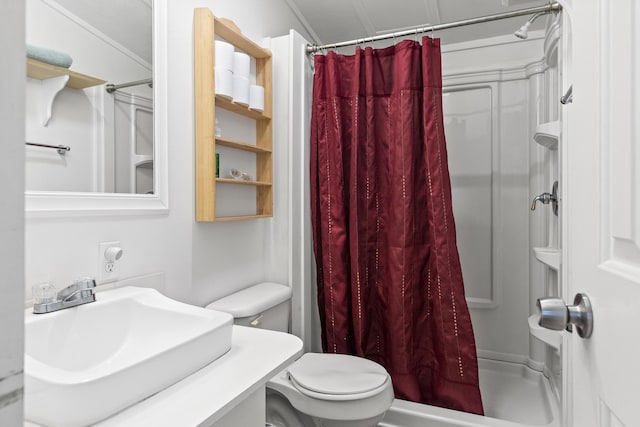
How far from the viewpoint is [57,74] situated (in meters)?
0.98

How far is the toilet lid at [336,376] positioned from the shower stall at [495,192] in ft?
1.17

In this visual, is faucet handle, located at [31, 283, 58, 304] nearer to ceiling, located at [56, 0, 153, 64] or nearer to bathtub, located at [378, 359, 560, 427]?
ceiling, located at [56, 0, 153, 64]

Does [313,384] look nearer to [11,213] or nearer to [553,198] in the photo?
[11,213]

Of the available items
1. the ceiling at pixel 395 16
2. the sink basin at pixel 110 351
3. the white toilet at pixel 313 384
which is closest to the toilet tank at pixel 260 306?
the white toilet at pixel 313 384

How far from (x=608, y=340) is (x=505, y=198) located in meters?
2.12

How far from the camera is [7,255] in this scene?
18 cm

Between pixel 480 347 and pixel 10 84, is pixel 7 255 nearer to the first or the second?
pixel 10 84

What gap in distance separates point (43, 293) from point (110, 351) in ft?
0.72

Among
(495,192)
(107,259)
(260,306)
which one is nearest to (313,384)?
(260,306)

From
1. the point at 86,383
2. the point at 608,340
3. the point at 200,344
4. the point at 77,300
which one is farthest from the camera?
the point at 77,300

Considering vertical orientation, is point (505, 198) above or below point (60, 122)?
below

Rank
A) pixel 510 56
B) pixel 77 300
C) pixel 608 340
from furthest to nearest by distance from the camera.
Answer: pixel 510 56
pixel 77 300
pixel 608 340

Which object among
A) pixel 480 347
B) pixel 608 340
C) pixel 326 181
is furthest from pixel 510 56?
pixel 608 340

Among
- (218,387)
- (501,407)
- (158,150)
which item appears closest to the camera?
(218,387)
